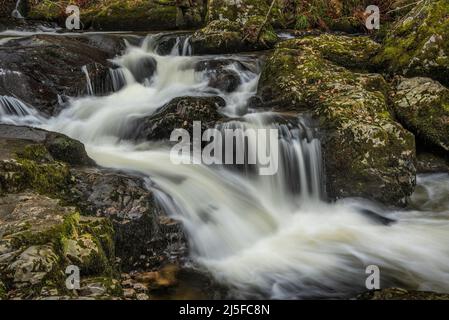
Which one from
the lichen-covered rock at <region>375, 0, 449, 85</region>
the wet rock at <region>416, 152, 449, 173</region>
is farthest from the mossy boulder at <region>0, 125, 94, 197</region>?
the lichen-covered rock at <region>375, 0, 449, 85</region>

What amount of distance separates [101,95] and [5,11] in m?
7.50

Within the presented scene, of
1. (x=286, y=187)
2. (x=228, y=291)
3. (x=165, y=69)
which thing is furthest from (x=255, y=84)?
(x=228, y=291)

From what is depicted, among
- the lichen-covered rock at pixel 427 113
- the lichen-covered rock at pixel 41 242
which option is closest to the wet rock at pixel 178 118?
the lichen-covered rock at pixel 427 113

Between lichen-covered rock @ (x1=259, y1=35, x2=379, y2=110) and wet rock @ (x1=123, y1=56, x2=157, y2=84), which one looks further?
wet rock @ (x1=123, y1=56, x2=157, y2=84)

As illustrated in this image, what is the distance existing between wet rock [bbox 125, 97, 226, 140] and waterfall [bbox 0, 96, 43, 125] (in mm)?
1874

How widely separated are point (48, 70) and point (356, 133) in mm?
6320

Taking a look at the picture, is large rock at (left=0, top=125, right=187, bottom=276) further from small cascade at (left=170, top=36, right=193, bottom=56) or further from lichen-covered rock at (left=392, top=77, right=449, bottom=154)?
small cascade at (left=170, top=36, right=193, bottom=56)

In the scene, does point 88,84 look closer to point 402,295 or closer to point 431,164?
point 431,164

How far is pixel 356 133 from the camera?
7.02 meters

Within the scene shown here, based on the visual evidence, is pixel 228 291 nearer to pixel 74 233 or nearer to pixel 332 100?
pixel 74 233

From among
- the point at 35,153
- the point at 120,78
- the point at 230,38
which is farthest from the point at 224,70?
the point at 35,153

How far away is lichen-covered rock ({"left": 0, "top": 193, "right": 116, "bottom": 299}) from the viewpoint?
3268 millimetres

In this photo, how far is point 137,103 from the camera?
955 cm

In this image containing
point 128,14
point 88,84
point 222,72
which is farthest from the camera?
point 128,14
